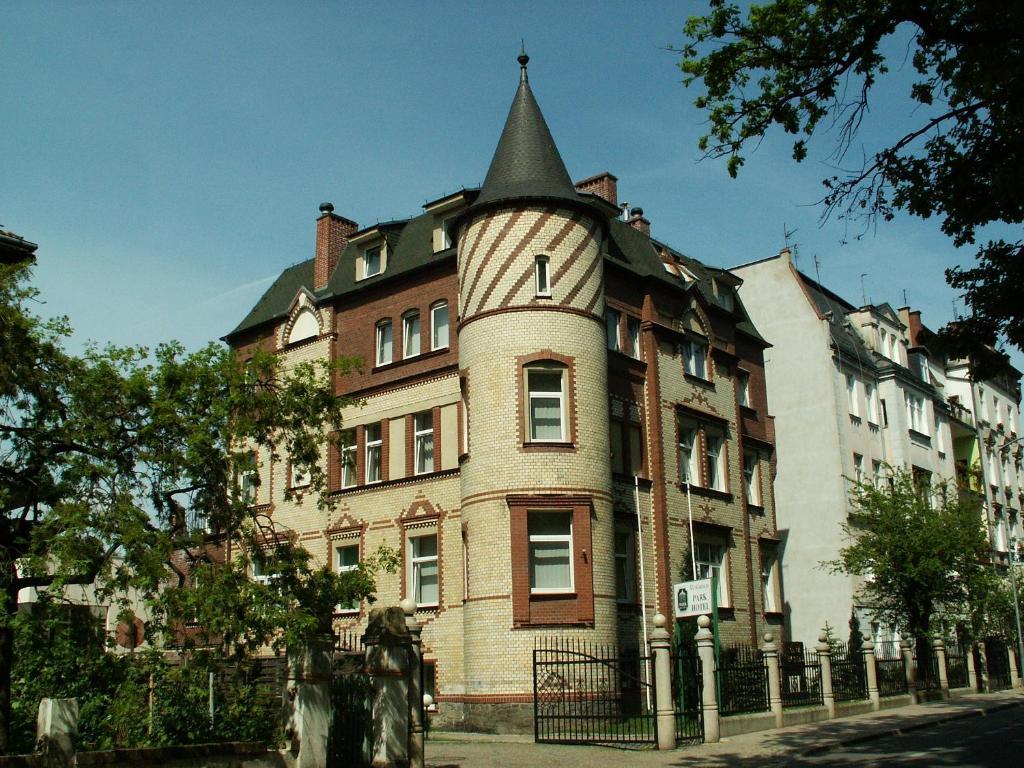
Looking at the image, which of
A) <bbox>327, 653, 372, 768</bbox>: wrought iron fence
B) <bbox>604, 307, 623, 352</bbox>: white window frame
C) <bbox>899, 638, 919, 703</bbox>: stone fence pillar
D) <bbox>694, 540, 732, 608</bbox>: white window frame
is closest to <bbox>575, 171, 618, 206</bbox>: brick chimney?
<bbox>604, 307, 623, 352</bbox>: white window frame

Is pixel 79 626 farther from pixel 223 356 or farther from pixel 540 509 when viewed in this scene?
pixel 540 509

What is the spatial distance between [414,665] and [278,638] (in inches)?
97.8

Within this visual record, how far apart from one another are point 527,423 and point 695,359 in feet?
31.6

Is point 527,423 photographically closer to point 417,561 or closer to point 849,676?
point 417,561

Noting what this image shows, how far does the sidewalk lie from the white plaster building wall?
38.5 feet

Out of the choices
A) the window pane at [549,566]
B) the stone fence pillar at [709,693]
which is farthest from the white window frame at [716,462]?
the stone fence pillar at [709,693]

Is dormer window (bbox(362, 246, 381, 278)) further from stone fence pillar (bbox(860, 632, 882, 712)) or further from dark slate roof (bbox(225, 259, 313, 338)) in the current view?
stone fence pillar (bbox(860, 632, 882, 712))

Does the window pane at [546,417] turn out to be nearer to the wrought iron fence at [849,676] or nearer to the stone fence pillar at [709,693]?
the stone fence pillar at [709,693]

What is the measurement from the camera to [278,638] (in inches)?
594

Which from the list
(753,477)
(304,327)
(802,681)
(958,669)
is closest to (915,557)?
(753,477)

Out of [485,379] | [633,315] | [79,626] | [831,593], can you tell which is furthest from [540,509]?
[831,593]

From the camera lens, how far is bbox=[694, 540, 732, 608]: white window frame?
102ft

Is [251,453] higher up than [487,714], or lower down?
higher up

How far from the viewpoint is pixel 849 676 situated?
28141mm
